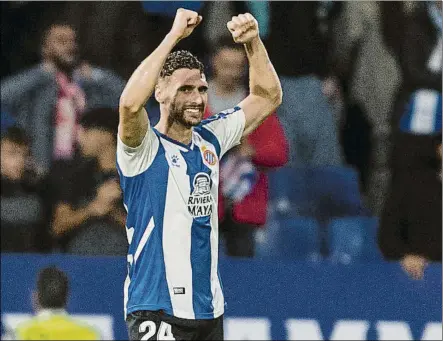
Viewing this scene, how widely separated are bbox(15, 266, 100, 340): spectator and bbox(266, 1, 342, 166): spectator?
2271mm

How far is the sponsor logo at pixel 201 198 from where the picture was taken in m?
6.05

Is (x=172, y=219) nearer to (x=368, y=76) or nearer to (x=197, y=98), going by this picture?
(x=197, y=98)

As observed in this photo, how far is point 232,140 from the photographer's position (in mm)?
6516

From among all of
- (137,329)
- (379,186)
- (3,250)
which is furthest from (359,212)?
(137,329)

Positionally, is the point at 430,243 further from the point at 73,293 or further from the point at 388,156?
the point at 73,293

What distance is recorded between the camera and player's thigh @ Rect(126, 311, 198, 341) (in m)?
6.00

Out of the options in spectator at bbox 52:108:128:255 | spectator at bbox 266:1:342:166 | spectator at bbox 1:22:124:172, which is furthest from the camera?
spectator at bbox 266:1:342:166

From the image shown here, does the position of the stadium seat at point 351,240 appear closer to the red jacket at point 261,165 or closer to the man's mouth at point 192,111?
the red jacket at point 261,165

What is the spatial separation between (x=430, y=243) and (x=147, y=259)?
4044mm

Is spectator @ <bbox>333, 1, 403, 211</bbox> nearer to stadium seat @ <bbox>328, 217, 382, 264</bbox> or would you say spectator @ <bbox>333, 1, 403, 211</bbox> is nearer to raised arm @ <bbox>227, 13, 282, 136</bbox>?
stadium seat @ <bbox>328, 217, 382, 264</bbox>

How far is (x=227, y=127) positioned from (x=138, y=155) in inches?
27.3

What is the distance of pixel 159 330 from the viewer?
19.7 feet

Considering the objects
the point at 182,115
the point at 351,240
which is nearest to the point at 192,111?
the point at 182,115

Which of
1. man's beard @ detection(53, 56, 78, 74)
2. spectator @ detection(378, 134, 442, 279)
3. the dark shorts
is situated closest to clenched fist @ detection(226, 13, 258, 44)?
the dark shorts
